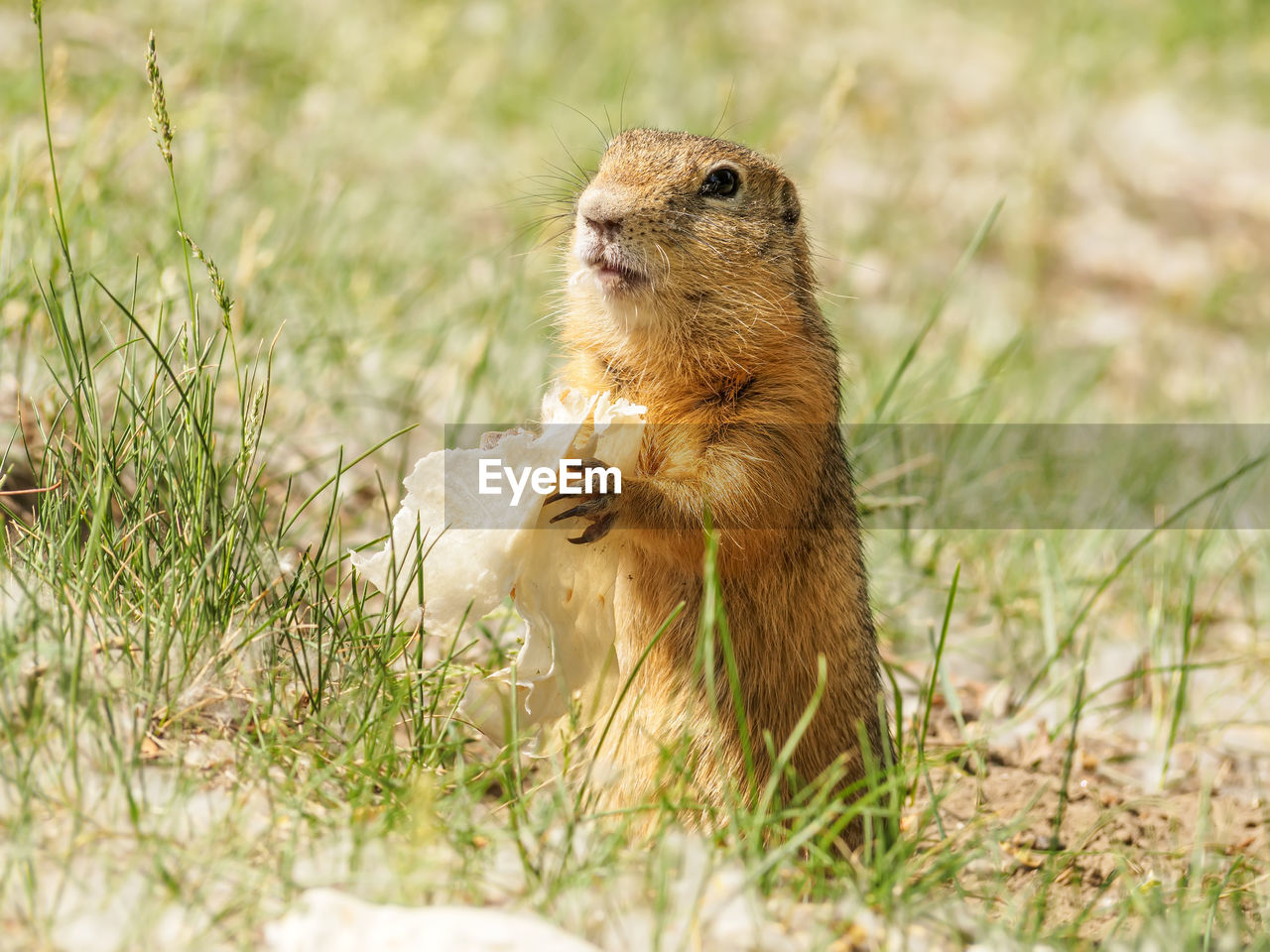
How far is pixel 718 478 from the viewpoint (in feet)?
9.77

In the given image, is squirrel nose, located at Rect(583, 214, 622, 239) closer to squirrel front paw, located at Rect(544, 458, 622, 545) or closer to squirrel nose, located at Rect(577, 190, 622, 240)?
squirrel nose, located at Rect(577, 190, 622, 240)

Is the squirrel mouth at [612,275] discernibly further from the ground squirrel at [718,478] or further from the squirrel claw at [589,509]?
the squirrel claw at [589,509]

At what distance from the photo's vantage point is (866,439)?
483 cm

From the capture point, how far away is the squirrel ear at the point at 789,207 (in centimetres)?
373

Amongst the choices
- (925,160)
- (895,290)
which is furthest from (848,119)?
(895,290)

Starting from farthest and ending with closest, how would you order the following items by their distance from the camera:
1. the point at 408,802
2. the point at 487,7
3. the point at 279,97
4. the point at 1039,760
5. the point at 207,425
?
the point at 487,7
the point at 279,97
the point at 1039,760
the point at 207,425
the point at 408,802

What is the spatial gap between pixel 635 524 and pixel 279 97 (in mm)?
5361

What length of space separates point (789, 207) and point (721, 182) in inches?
13.0

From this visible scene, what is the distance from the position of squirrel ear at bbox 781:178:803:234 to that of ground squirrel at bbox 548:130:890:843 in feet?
0.98

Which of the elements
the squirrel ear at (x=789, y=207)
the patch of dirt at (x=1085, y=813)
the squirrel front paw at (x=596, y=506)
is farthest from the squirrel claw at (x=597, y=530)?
the squirrel ear at (x=789, y=207)

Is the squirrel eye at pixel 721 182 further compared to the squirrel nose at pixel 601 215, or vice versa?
the squirrel eye at pixel 721 182

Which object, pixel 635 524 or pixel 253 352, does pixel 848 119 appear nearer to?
pixel 253 352

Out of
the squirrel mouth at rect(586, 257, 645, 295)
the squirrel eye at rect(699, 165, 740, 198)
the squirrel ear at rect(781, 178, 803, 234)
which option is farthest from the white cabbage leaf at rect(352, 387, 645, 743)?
the squirrel ear at rect(781, 178, 803, 234)

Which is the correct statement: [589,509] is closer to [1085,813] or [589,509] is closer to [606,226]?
[606,226]
